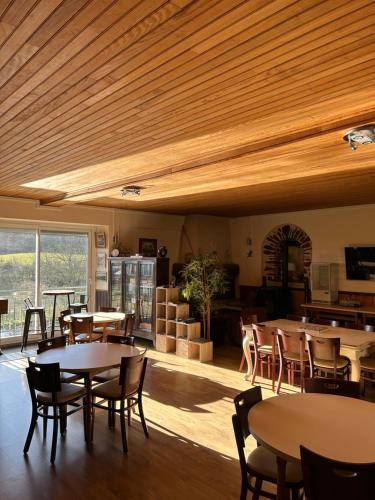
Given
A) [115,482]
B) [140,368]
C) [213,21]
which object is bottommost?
[115,482]

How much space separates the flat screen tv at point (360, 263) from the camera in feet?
22.5

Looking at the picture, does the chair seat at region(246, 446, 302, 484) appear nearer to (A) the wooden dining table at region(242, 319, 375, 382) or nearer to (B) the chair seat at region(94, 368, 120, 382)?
(B) the chair seat at region(94, 368, 120, 382)

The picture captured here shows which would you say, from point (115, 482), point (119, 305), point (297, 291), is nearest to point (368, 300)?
point (297, 291)

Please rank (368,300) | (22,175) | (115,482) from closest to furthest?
(115,482), (22,175), (368,300)

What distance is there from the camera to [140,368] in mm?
3344

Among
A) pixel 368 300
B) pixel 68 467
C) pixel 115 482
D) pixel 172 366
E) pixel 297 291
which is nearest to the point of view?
pixel 115 482

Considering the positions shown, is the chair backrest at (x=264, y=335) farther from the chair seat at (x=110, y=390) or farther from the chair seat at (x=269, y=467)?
the chair seat at (x=269, y=467)

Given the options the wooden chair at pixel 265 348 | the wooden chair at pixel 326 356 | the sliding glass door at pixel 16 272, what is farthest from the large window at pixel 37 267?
the wooden chair at pixel 326 356

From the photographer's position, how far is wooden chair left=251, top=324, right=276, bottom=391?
4.50 meters

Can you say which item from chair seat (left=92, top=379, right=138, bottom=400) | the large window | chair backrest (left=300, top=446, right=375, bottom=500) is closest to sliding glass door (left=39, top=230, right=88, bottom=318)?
the large window

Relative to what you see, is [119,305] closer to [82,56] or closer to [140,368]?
[140,368]

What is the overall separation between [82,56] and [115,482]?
2.75m

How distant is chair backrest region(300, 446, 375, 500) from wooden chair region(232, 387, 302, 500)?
349 mm

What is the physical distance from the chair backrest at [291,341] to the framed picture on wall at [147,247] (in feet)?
14.1
